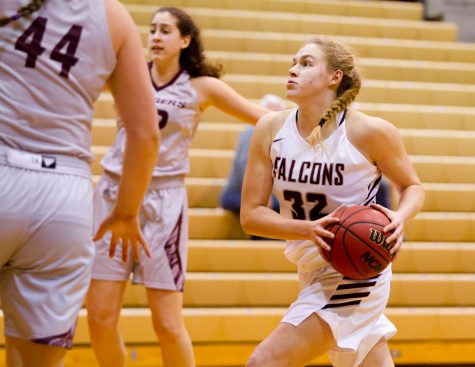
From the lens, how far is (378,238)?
9.01 feet

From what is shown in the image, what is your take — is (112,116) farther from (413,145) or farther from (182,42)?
(182,42)

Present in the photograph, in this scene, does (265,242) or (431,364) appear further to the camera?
(265,242)

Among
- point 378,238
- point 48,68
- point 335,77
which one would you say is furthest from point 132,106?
point 335,77

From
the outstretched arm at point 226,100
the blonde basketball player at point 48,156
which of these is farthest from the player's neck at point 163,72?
the blonde basketball player at point 48,156

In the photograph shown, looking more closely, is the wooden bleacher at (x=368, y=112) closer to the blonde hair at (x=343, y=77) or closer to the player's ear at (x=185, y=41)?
the player's ear at (x=185, y=41)

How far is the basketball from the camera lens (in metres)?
2.73

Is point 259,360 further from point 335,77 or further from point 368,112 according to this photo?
point 368,112

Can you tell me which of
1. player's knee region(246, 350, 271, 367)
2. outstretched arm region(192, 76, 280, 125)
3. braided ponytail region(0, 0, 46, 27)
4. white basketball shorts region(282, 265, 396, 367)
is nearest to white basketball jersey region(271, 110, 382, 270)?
white basketball shorts region(282, 265, 396, 367)

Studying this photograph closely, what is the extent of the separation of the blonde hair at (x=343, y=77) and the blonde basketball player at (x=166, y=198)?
30.9 inches

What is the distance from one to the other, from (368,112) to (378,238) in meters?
4.42

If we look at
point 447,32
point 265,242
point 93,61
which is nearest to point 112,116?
point 265,242

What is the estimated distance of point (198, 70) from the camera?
4023 mm

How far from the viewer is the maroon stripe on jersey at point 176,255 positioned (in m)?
3.81

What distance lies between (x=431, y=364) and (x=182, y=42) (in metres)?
2.76
